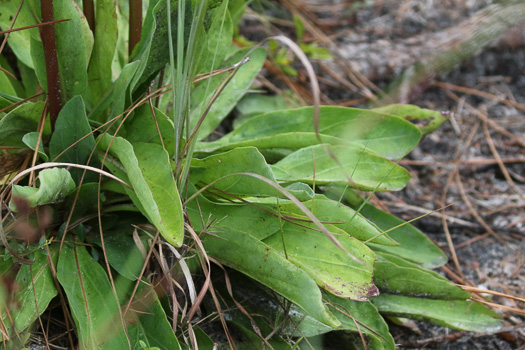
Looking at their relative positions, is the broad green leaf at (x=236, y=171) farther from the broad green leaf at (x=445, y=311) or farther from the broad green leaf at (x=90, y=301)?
the broad green leaf at (x=445, y=311)

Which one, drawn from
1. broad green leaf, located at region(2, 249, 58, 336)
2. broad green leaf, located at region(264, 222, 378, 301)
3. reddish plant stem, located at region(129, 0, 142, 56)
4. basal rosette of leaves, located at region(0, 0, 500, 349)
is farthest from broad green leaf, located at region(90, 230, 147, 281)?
reddish plant stem, located at region(129, 0, 142, 56)

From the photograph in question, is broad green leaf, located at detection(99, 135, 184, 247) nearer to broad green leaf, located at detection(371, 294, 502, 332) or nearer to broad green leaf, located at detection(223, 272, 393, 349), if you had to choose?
broad green leaf, located at detection(223, 272, 393, 349)

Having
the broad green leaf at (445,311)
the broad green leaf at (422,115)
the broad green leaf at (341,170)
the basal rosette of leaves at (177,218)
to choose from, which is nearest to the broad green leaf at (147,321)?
the basal rosette of leaves at (177,218)

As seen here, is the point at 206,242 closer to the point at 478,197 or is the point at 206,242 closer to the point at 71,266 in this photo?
the point at 71,266

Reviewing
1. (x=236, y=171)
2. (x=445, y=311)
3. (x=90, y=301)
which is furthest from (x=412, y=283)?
(x=90, y=301)

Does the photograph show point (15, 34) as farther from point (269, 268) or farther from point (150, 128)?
point (269, 268)

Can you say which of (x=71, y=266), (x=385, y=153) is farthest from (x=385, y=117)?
(x=71, y=266)
